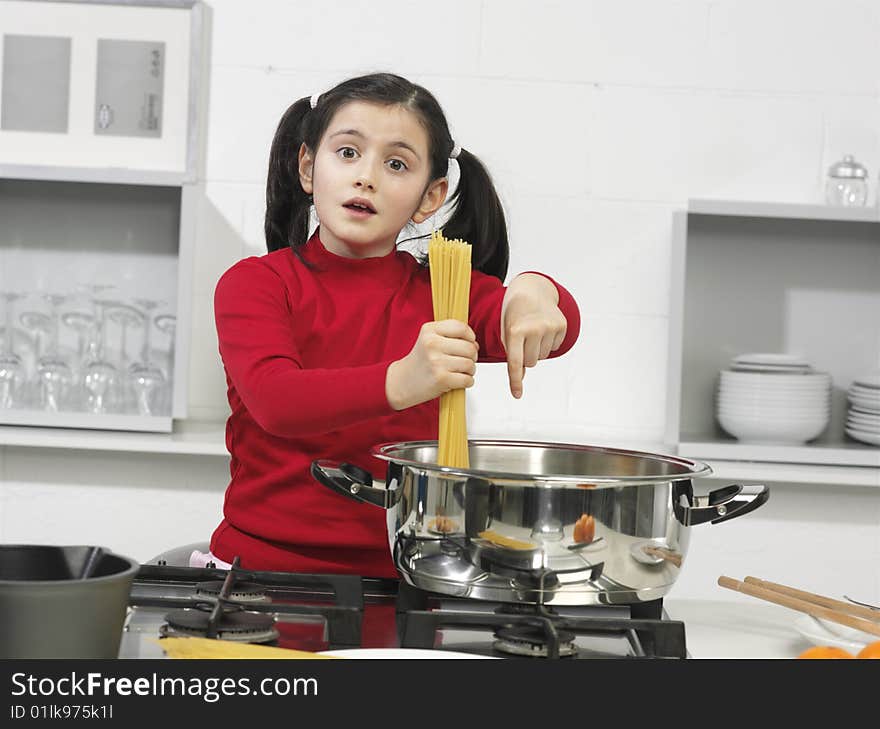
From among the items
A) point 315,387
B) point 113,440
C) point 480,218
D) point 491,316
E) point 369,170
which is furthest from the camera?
point 113,440

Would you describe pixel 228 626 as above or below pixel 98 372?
below

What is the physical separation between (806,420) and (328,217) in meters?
1.51

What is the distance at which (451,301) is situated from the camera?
0.94 metres

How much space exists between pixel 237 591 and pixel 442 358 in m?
0.26

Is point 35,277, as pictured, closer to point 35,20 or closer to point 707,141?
point 35,20

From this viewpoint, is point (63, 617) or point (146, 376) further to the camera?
point (146, 376)

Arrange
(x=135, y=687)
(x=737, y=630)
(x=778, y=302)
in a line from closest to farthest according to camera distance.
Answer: (x=135, y=687)
(x=737, y=630)
(x=778, y=302)

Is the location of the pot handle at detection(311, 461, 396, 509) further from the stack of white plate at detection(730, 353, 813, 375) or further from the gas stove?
the stack of white plate at detection(730, 353, 813, 375)

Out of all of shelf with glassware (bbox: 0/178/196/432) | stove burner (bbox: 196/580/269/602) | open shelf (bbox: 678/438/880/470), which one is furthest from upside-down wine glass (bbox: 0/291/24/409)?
stove burner (bbox: 196/580/269/602)

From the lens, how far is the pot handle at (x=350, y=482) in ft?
2.98

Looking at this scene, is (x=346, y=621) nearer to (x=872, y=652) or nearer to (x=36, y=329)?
(x=872, y=652)

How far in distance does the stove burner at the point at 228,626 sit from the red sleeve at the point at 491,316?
0.67m

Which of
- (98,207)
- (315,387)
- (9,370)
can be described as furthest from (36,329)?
(315,387)

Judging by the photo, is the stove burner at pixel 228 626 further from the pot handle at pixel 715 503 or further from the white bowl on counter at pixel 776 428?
the white bowl on counter at pixel 776 428
